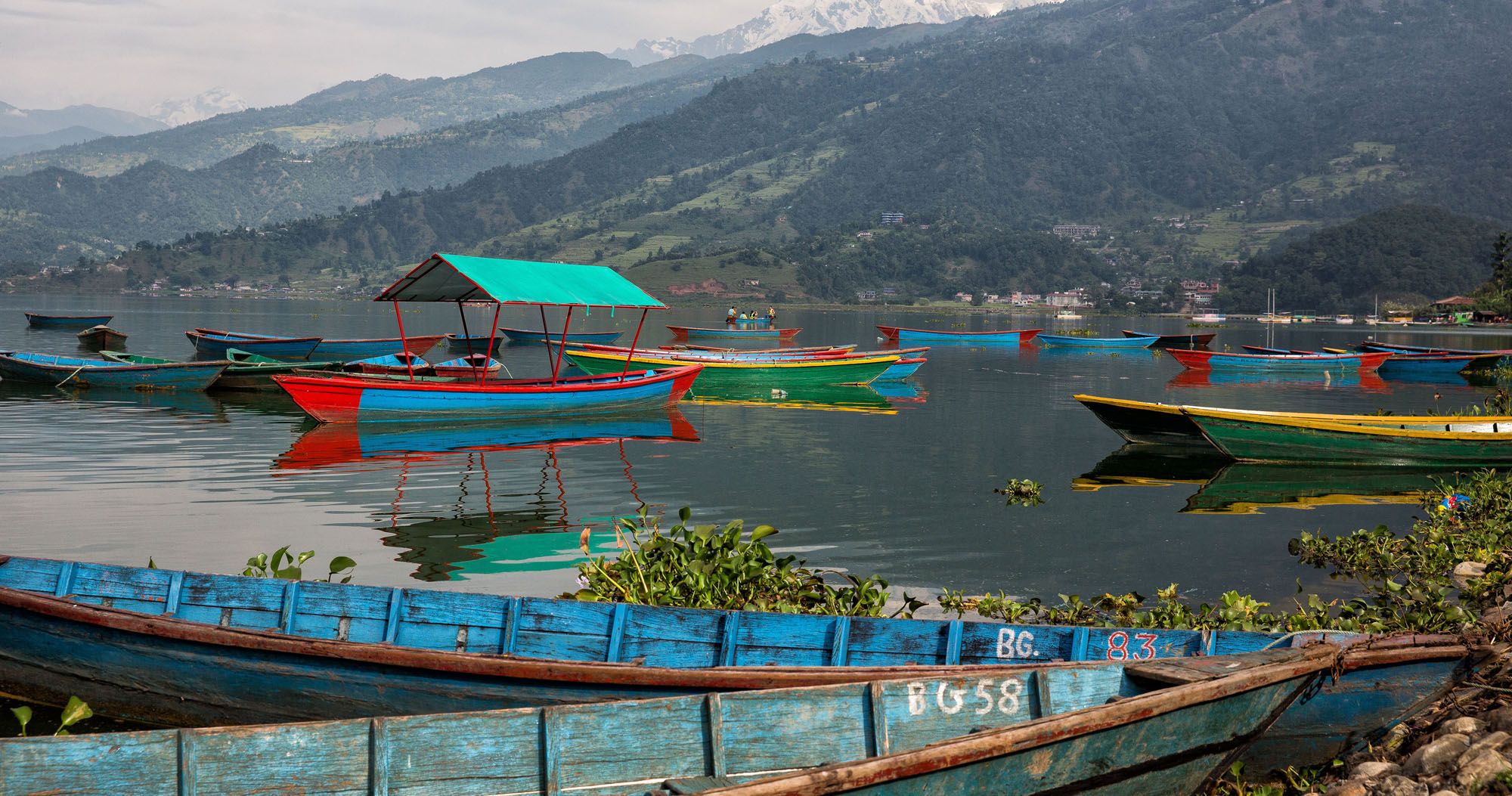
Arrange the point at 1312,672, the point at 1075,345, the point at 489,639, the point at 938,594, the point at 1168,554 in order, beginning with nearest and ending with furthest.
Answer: the point at 1312,672
the point at 489,639
the point at 938,594
the point at 1168,554
the point at 1075,345

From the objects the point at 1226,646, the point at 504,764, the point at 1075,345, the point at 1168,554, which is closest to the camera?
the point at 504,764

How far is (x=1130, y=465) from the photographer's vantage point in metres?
27.6

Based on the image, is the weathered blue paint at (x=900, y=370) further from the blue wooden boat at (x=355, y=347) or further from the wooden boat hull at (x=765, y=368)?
the blue wooden boat at (x=355, y=347)

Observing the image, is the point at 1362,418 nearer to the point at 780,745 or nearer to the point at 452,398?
the point at 780,745

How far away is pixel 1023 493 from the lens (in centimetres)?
2362

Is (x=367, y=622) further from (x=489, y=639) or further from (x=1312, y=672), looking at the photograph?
(x=1312, y=672)

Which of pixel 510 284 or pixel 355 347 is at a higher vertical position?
pixel 510 284

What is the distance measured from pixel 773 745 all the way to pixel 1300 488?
20859 mm

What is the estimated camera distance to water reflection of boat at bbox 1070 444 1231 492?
996 inches

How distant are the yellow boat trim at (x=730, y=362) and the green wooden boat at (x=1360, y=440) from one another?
2315 cm

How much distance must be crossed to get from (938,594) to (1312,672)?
7.69 meters

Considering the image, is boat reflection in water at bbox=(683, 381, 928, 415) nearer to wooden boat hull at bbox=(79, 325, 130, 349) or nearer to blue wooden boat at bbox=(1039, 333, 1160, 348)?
blue wooden boat at bbox=(1039, 333, 1160, 348)

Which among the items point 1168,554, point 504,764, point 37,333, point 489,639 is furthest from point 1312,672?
point 37,333

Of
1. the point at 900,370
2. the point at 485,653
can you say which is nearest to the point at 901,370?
the point at 900,370
